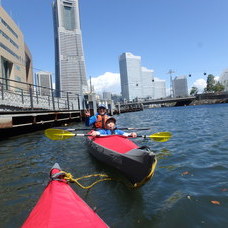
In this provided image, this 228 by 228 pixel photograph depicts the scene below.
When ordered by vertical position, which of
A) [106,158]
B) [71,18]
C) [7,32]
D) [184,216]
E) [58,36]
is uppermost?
[71,18]

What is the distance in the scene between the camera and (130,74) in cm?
18575

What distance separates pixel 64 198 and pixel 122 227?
0.98 m

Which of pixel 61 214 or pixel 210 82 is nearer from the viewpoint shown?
pixel 61 214

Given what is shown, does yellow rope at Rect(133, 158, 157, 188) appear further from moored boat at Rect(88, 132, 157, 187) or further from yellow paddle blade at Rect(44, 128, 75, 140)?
yellow paddle blade at Rect(44, 128, 75, 140)

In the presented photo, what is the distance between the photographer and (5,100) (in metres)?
15.0

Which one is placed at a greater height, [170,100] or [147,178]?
[170,100]

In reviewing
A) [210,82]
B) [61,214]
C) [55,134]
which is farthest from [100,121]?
[210,82]

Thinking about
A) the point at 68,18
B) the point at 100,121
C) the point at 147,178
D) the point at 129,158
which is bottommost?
the point at 147,178

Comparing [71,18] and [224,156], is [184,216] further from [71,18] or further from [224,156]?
[71,18]

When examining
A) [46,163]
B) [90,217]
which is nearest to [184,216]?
[90,217]

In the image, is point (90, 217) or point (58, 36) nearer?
point (90, 217)

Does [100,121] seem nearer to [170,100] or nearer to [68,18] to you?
[170,100]

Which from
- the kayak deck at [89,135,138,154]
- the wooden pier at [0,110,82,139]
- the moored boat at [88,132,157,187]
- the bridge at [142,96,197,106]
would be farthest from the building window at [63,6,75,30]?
the moored boat at [88,132,157,187]

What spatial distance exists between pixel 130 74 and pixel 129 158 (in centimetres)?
18498
